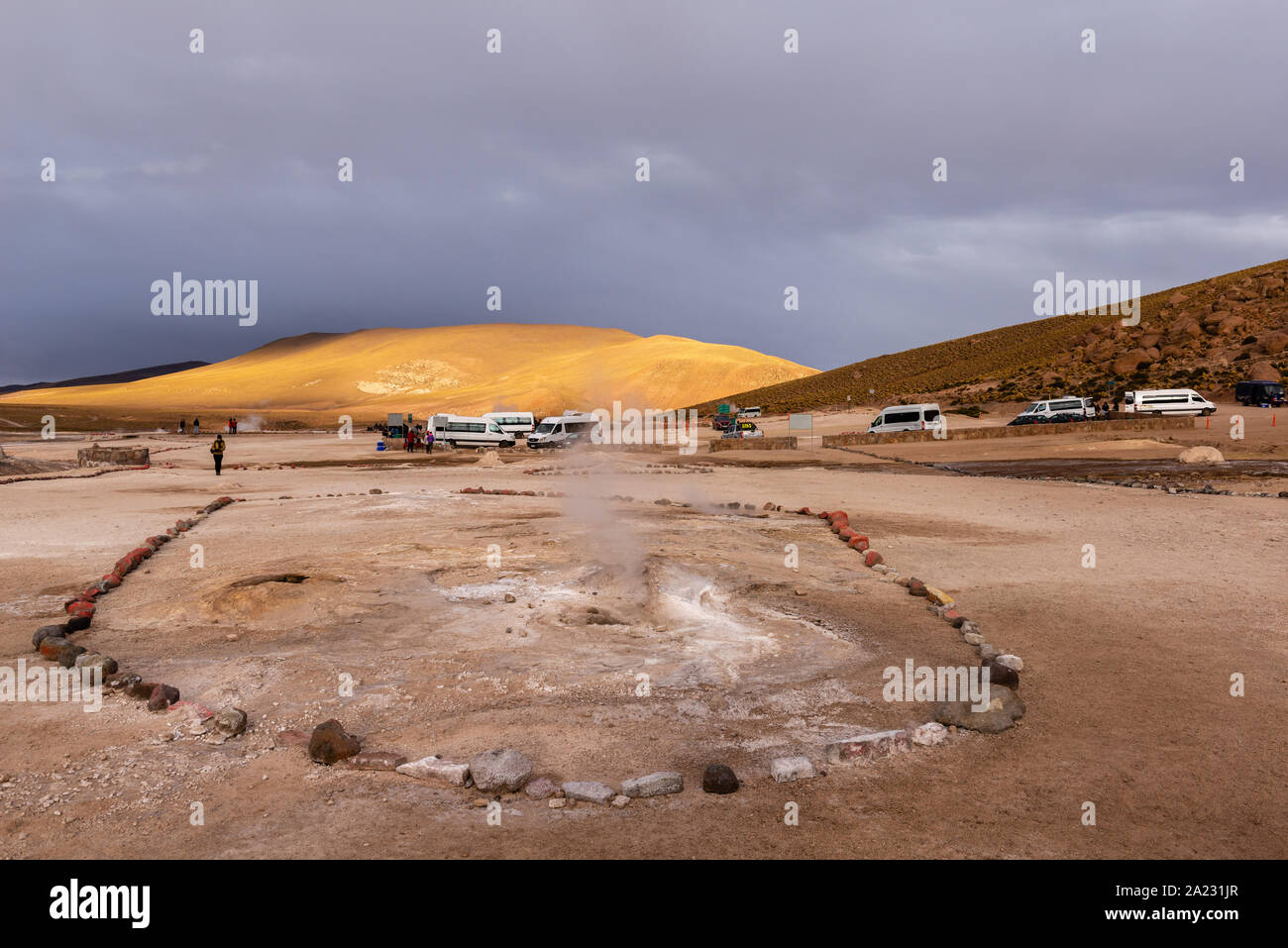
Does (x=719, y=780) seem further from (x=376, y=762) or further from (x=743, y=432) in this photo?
(x=743, y=432)

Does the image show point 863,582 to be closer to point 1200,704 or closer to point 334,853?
point 1200,704

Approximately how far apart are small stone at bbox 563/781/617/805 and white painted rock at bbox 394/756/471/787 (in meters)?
0.66

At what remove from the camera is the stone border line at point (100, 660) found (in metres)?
5.77

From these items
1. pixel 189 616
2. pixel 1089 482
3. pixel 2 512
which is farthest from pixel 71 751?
pixel 1089 482

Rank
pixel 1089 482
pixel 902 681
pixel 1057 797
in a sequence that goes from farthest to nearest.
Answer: pixel 1089 482, pixel 902 681, pixel 1057 797

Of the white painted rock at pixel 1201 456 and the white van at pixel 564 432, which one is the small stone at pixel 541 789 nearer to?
the white painted rock at pixel 1201 456

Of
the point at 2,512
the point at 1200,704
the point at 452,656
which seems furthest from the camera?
the point at 2,512

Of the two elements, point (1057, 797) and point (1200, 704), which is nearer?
point (1057, 797)

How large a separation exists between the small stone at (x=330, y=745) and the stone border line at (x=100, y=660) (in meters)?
0.83

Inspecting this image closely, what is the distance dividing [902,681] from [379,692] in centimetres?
431

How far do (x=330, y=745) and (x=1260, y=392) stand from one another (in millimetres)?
54615

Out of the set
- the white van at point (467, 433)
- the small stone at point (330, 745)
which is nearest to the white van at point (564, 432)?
the white van at point (467, 433)

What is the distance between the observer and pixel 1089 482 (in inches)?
922

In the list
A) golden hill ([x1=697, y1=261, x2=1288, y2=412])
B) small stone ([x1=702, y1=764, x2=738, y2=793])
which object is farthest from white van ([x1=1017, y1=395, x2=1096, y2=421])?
small stone ([x1=702, y1=764, x2=738, y2=793])
